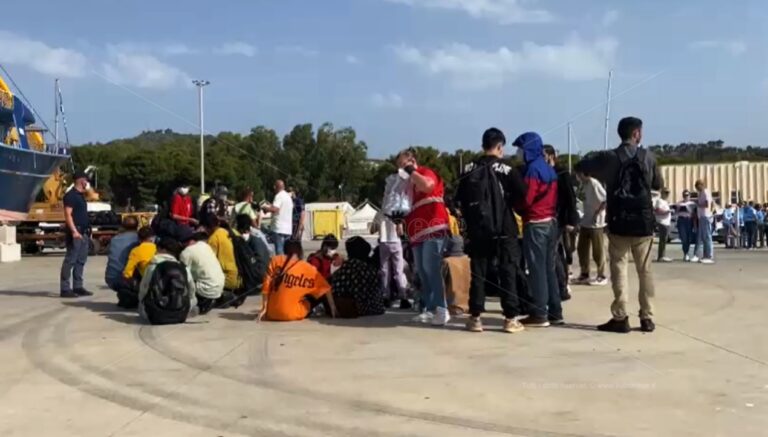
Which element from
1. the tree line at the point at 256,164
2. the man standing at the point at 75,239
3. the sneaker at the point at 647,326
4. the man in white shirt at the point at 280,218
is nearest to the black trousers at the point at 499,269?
the sneaker at the point at 647,326

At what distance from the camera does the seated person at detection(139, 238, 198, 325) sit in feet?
27.8

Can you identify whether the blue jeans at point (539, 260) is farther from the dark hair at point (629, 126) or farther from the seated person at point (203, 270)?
the seated person at point (203, 270)

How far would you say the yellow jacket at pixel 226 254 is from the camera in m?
10.0

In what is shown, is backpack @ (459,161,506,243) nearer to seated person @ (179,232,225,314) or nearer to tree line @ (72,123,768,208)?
seated person @ (179,232,225,314)

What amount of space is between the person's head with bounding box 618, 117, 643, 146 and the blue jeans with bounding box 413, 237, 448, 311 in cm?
202

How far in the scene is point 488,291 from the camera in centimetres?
892

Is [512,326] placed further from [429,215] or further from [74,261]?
[74,261]

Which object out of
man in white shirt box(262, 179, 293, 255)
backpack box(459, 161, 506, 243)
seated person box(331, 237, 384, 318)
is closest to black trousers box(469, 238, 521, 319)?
backpack box(459, 161, 506, 243)

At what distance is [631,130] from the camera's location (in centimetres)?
774

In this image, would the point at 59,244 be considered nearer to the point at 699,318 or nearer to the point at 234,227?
the point at 234,227

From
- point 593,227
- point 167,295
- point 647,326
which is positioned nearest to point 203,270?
point 167,295

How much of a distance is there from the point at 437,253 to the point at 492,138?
128cm

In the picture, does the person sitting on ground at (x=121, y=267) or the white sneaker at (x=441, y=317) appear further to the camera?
the person sitting on ground at (x=121, y=267)

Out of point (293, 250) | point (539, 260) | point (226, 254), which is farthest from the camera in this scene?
point (226, 254)
